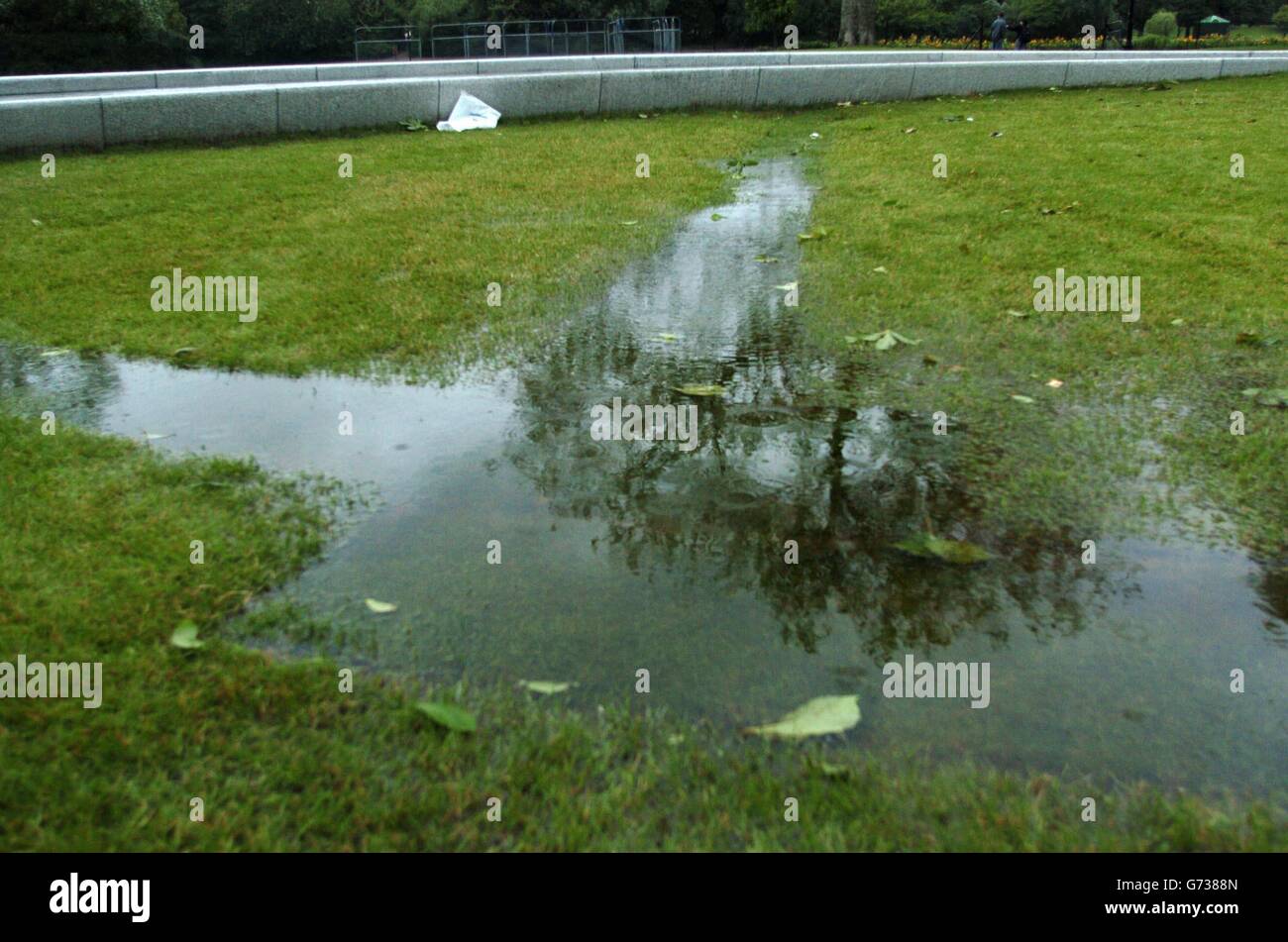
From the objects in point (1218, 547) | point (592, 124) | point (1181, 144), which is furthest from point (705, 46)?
point (1218, 547)

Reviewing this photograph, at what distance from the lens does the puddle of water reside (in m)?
2.83

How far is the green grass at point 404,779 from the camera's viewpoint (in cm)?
233

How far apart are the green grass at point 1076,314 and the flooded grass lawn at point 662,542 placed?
3cm

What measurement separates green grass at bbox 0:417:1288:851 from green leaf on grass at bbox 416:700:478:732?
3 centimetres

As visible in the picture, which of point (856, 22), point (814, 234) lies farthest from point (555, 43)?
point (814, 234)

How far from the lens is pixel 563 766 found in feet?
8.48

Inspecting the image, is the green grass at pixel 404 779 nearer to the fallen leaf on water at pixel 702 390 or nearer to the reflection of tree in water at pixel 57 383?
the reflection of tree in water at pixel 57 383

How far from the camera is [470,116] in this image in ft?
50.4

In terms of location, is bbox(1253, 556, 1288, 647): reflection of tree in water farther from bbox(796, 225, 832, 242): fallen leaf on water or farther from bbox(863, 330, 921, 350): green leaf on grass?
bbox(796, 225, 832, 242): fallen leaf on water

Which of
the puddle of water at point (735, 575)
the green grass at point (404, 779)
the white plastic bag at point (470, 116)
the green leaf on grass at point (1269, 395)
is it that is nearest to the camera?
the green grass at point (404, 779)

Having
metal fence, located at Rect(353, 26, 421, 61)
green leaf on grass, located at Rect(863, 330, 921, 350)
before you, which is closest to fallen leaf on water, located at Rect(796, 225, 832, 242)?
green leaf on grass, located at Rect(863, 330, 921, 350)

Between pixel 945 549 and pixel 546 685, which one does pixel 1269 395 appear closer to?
pixel 945 549

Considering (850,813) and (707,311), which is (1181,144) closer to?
(707,311)

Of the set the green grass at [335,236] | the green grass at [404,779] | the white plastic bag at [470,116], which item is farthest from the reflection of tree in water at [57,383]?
the white plastic bag at [470,116]
